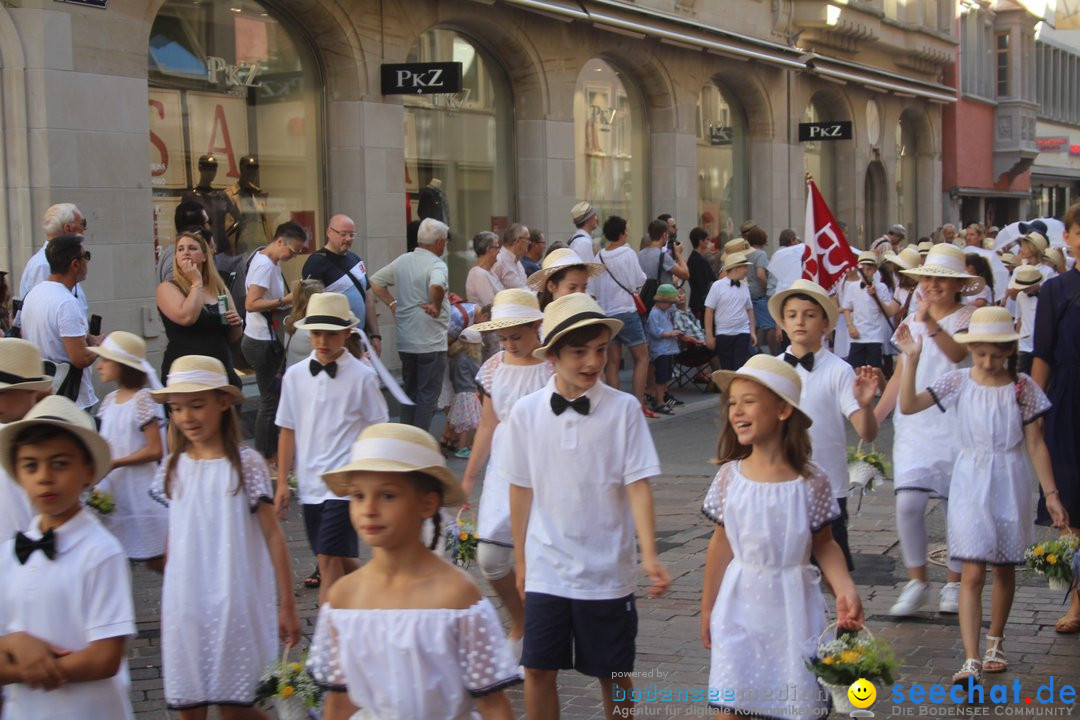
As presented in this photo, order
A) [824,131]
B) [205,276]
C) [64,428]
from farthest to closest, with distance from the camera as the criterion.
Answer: [824,131], [205,276], [64,428]

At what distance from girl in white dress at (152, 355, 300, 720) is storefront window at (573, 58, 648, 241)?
1497cm

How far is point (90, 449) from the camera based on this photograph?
401cm

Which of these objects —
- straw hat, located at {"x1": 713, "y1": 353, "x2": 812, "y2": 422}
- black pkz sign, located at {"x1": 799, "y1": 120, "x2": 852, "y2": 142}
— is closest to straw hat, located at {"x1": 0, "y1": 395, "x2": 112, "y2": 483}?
straw hat, located at {"x1": 713, "y1": 353, "x2": 812, "y2": 422}

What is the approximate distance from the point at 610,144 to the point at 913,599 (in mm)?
14940

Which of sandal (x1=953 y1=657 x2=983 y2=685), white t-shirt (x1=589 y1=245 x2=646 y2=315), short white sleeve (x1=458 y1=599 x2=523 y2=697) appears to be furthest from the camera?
white t-shirt (x1=589 y1=245 x2=646 y2=315)

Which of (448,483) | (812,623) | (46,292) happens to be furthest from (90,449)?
(46,292)

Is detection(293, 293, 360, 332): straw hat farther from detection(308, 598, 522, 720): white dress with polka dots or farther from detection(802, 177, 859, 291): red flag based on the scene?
detection(802, 177, 859, 291): red flag

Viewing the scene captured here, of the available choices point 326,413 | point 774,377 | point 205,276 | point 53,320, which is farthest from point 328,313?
point 774,377

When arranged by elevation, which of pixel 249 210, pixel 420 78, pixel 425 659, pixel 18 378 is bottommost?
pixel 425 659

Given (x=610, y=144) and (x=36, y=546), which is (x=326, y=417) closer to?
(x=36, y=546)

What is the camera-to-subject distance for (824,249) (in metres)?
10.6

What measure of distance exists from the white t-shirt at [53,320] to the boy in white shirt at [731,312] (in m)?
8.03

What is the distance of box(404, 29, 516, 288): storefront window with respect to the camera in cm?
1697

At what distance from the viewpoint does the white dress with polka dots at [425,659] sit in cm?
354
